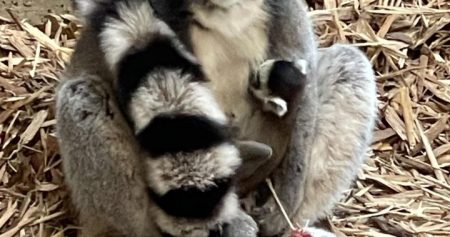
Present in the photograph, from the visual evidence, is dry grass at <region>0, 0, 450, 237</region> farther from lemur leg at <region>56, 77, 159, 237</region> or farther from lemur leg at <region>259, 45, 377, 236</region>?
lemur leg at <region>56, 77, 159, 237</region>

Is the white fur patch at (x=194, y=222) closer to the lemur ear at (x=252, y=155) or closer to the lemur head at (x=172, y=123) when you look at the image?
the lemur head at (x=172, y=123)

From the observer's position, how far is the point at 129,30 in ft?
11.7

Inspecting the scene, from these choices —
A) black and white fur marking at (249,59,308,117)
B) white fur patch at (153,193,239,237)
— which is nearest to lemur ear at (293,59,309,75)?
black and white fur marking at (249,59,308,117)

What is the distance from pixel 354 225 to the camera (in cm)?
460

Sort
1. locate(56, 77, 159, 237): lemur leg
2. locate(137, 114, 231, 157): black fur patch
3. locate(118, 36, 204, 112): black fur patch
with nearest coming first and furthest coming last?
locate(137, 114, 231, 157): black fur patch, locate(118, 36, 204, 112): black fur patch, locate(56, 77, 159, 237): lemur leg

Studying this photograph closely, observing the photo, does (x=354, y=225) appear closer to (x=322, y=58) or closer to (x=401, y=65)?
(x=322, y=58)

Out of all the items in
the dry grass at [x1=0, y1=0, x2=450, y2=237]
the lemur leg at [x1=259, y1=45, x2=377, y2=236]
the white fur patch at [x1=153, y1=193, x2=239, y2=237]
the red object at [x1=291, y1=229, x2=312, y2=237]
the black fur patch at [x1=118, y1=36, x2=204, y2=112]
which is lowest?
the dry grass at [x1=0, y1=0, x2=450, y2=237]

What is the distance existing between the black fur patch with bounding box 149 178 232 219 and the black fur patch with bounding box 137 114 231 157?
0.12 m

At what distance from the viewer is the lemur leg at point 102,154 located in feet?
12.9

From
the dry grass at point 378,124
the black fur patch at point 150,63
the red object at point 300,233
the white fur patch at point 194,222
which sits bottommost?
the dry grass at point 378,124

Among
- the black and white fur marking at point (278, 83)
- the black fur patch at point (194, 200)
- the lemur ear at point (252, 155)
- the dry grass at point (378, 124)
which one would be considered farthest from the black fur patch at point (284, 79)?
the dry grass at point (378, 124)

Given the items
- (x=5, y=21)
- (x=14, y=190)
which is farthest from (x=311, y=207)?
(x=5, y=21)

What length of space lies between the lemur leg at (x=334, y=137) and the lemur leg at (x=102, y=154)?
558 millimetres

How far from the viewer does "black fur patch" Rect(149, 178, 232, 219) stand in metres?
3.44
